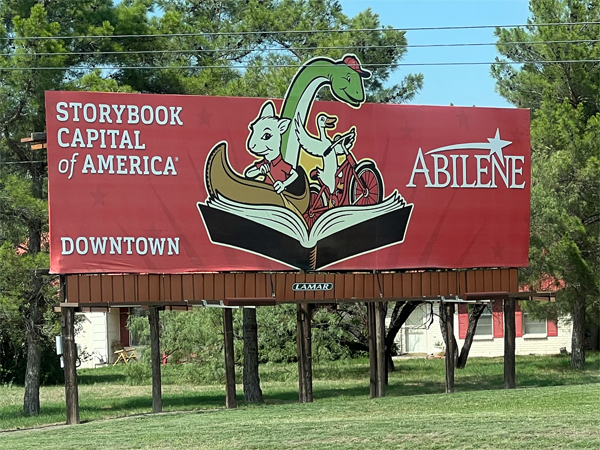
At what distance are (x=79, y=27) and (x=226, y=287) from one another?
10.0 meters

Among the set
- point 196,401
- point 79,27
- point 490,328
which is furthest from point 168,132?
point 490,328

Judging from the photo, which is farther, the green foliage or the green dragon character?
the green foliage

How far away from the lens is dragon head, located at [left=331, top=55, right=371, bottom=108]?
2166cm

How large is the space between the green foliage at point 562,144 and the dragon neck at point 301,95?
30.4ft

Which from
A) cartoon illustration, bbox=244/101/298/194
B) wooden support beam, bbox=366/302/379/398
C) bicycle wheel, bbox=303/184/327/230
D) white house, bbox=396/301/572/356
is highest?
cartoon illustration, bbox=244/101/298/194

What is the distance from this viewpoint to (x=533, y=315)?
109ft

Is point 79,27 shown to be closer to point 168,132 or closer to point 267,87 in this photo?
point 267,87

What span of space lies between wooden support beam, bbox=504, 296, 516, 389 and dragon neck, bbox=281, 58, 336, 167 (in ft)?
21.6

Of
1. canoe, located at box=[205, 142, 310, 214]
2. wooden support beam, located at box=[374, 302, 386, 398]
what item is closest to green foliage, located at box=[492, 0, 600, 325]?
wooden support beam, located at box=[374, 302, 386, 398]

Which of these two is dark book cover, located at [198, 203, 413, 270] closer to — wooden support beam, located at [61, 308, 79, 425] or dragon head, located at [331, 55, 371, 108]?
dragon head, located at [331, 55, 371, 108]

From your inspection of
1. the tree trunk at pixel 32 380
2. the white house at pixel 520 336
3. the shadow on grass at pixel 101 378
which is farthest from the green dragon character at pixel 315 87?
the white house at pixel 520 336

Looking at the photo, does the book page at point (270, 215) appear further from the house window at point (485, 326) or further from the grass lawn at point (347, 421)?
the house window at point (485, 326)

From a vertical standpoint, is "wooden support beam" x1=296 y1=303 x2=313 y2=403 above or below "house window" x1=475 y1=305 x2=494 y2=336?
above

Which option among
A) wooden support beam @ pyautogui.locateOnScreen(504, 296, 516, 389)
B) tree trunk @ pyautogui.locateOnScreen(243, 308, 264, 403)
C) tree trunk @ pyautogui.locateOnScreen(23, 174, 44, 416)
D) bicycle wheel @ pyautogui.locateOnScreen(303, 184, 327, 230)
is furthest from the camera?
tree trunk @ pyautogui.locateOnScreen(243, 308, 264, 403)
